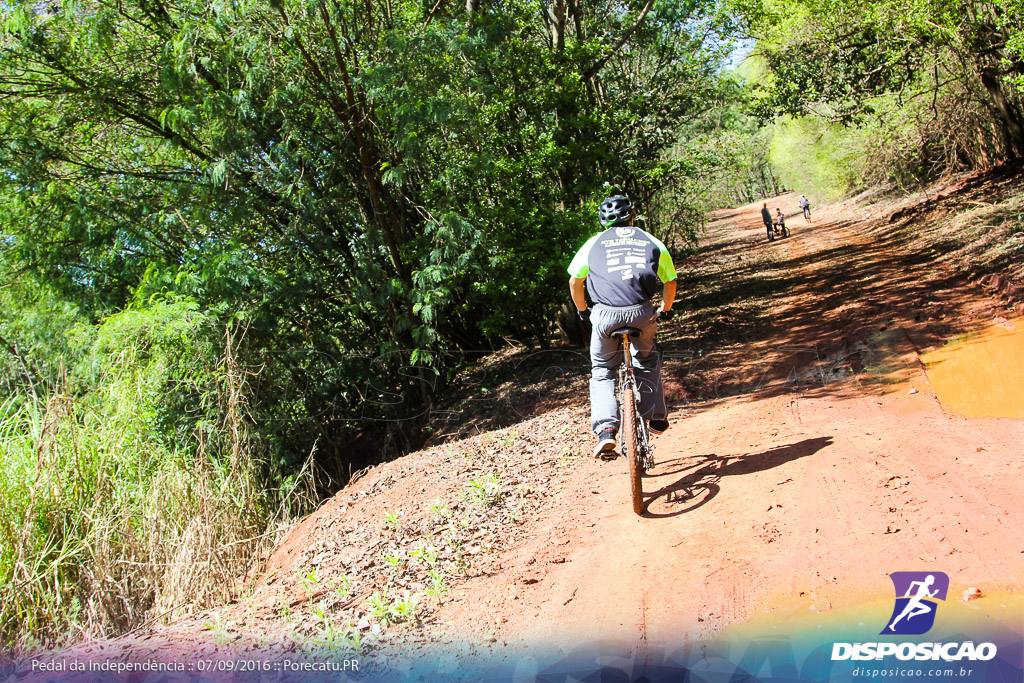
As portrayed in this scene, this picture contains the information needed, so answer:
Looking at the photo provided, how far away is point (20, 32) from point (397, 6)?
18.9 feet

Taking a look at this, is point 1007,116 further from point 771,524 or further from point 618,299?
point 771,524

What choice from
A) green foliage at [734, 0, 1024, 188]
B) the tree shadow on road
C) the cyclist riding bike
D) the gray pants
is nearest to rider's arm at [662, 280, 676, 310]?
the cyclist riding bike

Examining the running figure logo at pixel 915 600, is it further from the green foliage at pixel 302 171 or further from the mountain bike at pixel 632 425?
the green foliage at pixel 302 171

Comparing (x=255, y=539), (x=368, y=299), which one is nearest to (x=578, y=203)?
(x=368, y=299)

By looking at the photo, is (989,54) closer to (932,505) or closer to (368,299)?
(368,299)

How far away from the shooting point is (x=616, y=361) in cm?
546

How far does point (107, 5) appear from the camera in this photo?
10836 millimetres

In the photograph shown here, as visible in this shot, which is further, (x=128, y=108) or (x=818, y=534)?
(x=128, y=108)

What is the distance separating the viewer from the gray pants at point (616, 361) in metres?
5.18

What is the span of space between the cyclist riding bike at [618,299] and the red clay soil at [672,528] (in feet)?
2.41

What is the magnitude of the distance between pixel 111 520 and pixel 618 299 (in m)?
4.21

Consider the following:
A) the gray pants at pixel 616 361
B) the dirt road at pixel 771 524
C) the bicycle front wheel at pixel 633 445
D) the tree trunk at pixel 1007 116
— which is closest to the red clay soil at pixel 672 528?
the dirt road at pixel 771 524

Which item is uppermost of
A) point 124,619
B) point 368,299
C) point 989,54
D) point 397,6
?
point 397,6

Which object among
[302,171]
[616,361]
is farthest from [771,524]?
[302,171]
